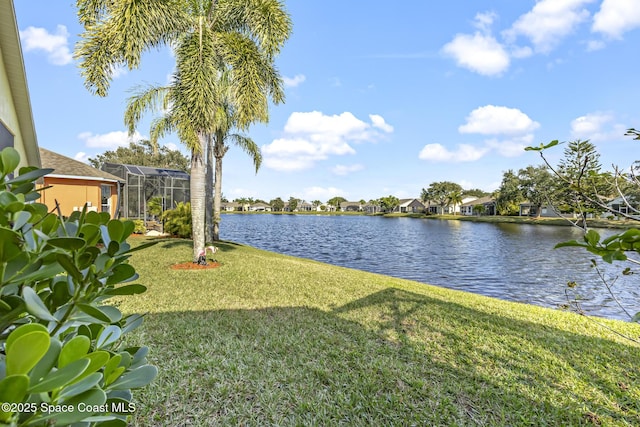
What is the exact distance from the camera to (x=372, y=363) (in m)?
3.31

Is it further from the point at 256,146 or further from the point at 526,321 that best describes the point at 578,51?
the point at 256,146

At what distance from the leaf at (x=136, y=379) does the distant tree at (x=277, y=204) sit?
103996 millimetres

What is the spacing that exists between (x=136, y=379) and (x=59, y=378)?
326mm

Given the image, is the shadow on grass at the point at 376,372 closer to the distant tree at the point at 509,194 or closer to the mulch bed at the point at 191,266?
the mulch bed at the point at 191,266

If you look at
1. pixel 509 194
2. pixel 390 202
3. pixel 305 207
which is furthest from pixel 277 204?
pixel 509 194

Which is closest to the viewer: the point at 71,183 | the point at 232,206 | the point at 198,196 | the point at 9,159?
the point at 9,159

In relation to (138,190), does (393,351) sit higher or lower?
lower

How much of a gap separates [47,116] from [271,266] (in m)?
7.03

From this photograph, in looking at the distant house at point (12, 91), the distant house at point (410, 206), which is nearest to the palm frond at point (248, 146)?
the distant house at point (12, 91)

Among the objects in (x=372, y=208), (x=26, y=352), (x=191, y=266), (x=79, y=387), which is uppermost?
(x=372, y=208)

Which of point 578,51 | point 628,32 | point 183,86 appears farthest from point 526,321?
point 578,51

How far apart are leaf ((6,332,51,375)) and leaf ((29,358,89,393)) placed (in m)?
0.03

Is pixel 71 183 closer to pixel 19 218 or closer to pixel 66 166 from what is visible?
pixel 66 166

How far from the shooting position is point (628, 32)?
210 inches
